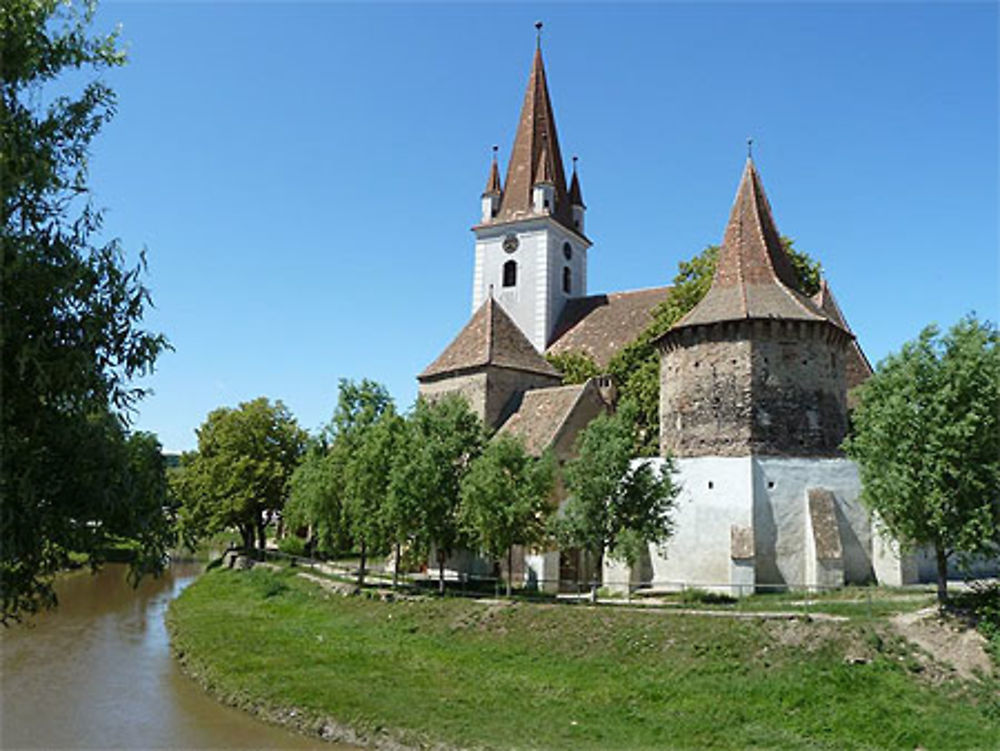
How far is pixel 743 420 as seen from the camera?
28469mm

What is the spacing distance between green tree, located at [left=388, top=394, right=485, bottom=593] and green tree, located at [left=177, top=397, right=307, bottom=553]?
2086cm

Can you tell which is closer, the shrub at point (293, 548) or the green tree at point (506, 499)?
the green tree at point (506, 499)

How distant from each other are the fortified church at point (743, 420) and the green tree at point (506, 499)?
1762 millimetres

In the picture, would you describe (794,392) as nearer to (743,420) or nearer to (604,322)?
(743,420)

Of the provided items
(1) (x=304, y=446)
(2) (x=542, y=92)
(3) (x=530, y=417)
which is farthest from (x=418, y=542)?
(2) (x=542, y=92)

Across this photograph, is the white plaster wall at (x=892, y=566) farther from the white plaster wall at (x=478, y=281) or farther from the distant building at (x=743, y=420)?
the white plaster wall at (x=478, y=281)

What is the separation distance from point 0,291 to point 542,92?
166 feet

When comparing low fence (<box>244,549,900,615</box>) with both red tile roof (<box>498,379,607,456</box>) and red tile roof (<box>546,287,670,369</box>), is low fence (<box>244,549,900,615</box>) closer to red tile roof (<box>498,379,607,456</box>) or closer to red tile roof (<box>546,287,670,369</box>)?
red tile roof (<box>498,379,607,456</box>)


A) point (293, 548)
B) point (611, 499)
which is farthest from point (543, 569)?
point (293, 548)

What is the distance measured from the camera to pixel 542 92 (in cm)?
5494

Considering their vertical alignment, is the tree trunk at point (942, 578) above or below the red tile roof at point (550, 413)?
below

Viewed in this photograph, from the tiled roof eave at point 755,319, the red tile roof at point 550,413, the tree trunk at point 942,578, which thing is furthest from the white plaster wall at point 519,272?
the tree trunk at point 942,578

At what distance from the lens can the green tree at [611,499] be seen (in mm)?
25250

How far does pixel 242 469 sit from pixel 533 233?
22.3m
